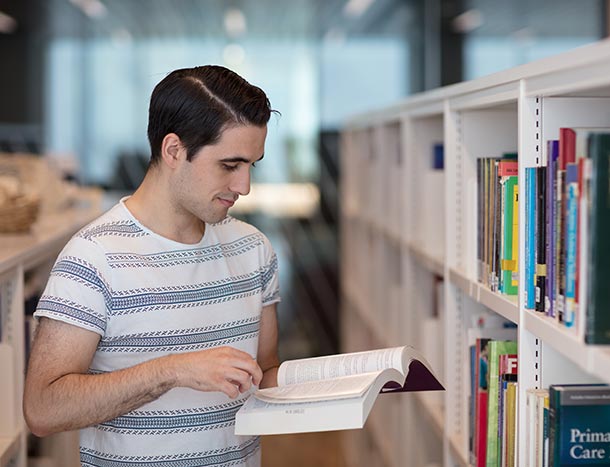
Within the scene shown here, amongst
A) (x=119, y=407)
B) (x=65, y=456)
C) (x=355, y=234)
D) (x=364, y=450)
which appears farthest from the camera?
(x=355, y=234)

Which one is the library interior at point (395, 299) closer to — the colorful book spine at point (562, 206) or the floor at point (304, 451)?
the colorful book spine at point (562, 206)

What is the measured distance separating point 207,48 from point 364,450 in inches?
118

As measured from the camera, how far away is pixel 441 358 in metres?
2.77

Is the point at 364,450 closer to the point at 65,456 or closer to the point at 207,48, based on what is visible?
the point at 65,456

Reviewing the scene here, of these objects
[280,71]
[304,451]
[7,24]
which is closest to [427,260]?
[304,451]

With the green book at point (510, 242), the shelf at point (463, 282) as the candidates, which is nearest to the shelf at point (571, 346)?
the green book at point (510, 242)

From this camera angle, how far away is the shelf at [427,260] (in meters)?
2.55

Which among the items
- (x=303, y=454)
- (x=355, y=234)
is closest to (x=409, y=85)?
(x=355, y=234)

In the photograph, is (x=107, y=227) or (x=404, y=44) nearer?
(x=107, y=227)

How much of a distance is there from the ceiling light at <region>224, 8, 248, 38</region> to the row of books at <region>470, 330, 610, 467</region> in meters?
4.41

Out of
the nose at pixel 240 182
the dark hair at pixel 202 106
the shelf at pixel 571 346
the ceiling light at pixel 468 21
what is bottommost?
the shelf at pixel 571 346

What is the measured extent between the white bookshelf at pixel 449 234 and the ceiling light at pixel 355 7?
1899 mm

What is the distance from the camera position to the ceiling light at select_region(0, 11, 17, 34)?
6.11m

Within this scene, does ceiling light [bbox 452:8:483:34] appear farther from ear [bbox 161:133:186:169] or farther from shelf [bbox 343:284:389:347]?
ear [bbox 161:133:186:169]
